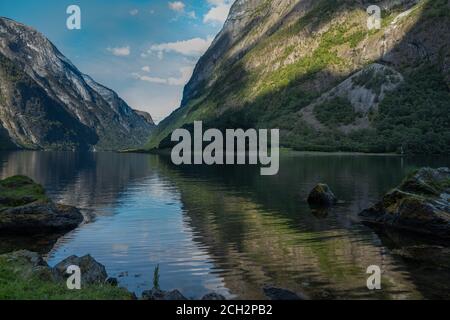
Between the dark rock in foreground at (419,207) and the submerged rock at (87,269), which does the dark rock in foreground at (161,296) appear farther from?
the dark rock in foreground at (419,207)

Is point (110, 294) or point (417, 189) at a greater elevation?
point (417, 189)

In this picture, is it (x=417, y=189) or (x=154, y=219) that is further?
(x=154, y=219)

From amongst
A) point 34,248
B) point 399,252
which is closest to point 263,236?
point 399,252

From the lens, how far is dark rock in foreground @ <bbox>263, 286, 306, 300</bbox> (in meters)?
25.5

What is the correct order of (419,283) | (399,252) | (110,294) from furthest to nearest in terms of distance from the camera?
(399,252) → (419,283) → (110,294)

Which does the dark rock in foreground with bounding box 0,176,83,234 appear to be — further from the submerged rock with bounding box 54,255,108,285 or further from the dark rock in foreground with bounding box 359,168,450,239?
the dark rock in foreground with bounding box 359,168,450,239

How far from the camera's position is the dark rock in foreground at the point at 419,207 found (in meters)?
43.8

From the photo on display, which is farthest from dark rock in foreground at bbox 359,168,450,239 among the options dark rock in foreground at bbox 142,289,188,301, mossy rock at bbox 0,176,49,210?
mossy rock at bbox 0,176,49,210

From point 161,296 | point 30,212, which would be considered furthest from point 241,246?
→ point 30,212

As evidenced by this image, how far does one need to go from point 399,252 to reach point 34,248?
99.2 ft

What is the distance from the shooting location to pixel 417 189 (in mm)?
49281

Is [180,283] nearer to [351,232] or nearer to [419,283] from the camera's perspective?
[419,283]

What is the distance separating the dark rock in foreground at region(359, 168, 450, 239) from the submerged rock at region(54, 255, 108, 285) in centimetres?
2973

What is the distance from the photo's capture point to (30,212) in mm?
48531
